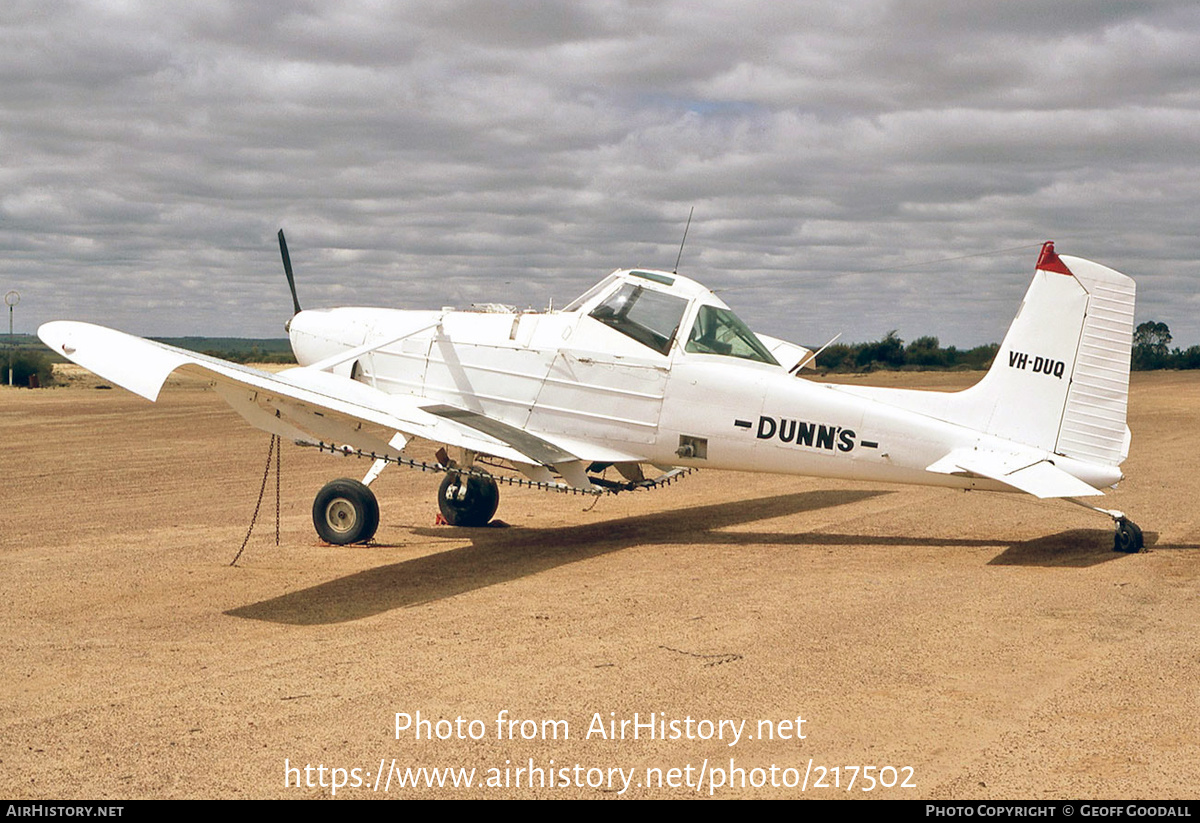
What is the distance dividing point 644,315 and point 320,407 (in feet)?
11.2

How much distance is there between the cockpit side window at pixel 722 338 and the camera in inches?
410

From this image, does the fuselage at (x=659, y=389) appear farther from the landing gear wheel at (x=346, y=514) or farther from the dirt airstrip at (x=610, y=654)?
the landing gear wheel at (x=346, y=514)

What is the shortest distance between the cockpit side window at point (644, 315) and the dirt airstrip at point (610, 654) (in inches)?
84.1

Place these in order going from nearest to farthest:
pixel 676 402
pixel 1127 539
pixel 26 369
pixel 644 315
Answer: pixel 1127 539 < pixel 676 402 < pixel 644 315 < pixel 26 369

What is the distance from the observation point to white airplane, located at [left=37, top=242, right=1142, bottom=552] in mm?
9570

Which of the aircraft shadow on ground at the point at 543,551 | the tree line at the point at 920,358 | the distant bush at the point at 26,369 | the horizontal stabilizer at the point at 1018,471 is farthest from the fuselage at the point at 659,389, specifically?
the tree line at the point at 920,358

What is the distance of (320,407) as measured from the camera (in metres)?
8.98

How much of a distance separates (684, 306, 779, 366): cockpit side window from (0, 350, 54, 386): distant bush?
4268 centimetres

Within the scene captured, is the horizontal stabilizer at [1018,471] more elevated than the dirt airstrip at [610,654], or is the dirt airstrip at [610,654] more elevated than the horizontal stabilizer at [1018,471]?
the horizontal stabilizer at [1018,471]

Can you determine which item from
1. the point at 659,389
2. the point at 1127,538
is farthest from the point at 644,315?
the point at 1127,538

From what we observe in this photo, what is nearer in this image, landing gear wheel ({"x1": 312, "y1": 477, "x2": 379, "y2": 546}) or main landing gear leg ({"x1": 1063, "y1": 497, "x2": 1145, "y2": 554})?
main landing gear leg ({"x1": 1063, "y1": 497, "x2": 1145, "y2": 554})

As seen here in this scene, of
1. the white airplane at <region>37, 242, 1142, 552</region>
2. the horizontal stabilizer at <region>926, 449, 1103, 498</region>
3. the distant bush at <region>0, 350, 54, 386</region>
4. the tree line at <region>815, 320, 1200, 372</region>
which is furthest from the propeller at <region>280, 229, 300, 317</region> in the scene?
the tree line at <region>815, 320, 1200, 372</region>

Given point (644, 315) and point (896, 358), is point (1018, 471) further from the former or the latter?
point (896, 358)

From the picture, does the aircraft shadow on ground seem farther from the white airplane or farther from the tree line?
the tree line
